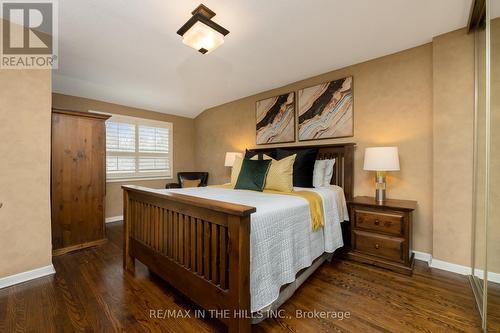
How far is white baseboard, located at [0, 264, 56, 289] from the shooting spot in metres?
1.91

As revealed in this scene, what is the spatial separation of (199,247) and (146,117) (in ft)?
12.4

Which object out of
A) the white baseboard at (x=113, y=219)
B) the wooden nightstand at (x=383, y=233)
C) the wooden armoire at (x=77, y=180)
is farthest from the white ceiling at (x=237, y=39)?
the white baseboard at (x=113, y=219)

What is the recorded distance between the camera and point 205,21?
174 centimetres

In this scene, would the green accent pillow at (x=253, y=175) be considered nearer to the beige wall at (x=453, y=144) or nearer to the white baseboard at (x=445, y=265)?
the beige wall at (x=453, y=144)

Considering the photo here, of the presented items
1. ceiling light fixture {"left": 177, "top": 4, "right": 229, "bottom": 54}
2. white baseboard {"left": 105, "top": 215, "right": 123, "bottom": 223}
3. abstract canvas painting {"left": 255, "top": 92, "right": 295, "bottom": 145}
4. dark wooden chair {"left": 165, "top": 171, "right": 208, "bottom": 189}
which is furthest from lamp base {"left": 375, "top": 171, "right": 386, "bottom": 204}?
white baseboard {"left": 105, "top": 215, "right": 123, "bottom": 223}

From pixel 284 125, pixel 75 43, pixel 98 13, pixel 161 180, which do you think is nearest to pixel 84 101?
pixel 75 43

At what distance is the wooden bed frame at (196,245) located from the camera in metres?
1.19

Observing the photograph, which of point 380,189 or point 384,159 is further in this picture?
point 380,189

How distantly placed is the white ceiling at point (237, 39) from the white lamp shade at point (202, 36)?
20cm

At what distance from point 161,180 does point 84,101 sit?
198 cm

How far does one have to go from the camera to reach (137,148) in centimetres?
435

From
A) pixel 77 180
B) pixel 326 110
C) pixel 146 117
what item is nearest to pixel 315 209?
pixel 326 110

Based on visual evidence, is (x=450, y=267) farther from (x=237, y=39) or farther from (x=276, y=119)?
(x=237, y=39)

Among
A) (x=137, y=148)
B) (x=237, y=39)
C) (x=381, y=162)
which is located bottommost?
(x=381, y=162)
